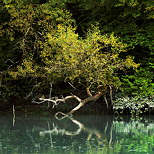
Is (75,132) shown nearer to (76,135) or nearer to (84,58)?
(76,135)

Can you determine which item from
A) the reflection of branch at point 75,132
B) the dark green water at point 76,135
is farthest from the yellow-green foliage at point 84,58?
the reflection of branch at point 75,132

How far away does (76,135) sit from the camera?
A: 12758 millimetres

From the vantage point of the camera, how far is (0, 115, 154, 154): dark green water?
1032cm

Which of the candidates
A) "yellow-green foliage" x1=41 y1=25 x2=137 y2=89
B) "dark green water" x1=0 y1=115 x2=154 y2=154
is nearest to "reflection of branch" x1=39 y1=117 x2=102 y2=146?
"dark green water" x1=0 y1=115 x2=154 y2=154

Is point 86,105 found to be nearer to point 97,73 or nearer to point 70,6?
point 97,73

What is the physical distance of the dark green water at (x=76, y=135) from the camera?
1032cm

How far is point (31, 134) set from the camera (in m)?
13.2

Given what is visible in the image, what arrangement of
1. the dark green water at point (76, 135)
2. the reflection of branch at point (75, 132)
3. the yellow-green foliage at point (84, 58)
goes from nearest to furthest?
the dark green water at point (76, 135) → the reflection of branch at point (75, 132) → the yellow-green foliage at point (84, 58)

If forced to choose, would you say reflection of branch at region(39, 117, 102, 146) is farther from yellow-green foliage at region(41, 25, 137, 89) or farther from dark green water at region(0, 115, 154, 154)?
yellow-green foliage at region(41, 25, 137, 89)

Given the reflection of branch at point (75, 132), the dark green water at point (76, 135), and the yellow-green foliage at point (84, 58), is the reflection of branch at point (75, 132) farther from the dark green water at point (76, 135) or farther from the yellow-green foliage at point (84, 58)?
the yellow-green foliage at point (84, 58)

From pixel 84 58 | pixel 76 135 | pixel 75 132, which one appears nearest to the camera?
pixel 76 135

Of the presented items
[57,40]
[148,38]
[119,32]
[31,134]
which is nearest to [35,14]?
[57,40]

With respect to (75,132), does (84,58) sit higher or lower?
higher

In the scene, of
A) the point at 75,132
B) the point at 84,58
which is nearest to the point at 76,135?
the point at 75,132
